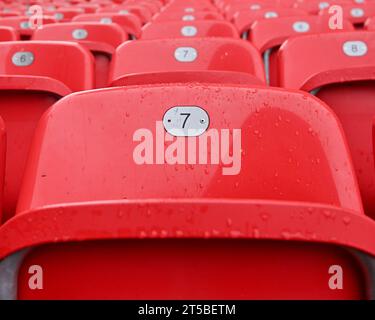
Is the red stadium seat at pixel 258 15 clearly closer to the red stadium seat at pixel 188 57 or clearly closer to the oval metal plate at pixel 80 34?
the oval metal plate at pixel 80 34

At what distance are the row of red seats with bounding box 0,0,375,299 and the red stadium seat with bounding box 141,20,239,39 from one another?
2.73 feet

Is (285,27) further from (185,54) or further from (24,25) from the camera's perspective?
(24,25)

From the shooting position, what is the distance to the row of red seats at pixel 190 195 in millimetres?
335

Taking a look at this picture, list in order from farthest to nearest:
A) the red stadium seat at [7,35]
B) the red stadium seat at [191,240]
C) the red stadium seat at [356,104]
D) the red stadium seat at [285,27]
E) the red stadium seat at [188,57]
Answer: the red stadium seat at [285,27] → the red stadium seat at [7,35] → the red stadium seat at [188,57] → the red stadium seat at [356,104] → the red stadium seat at [191,240]

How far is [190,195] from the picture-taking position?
0.52 m

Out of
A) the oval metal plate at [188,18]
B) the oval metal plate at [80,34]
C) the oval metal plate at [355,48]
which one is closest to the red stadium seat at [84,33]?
the oval metal plate at [80,34]

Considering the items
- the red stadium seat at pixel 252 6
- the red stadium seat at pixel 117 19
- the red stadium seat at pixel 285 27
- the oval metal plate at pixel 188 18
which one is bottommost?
the red stadium seat at pixel 285 27

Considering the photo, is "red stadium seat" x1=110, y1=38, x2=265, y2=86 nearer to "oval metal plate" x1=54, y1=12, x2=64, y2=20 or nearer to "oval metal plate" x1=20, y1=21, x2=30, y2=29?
"oval metal plate" x1=20, y1=21, x2=30, y2=29

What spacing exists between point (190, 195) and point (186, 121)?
0.08m

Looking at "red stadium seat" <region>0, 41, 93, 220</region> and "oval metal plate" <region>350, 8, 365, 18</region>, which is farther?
"oval metal plate" <region>350, 8, 365, 18</region>

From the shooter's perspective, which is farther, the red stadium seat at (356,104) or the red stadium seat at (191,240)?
the red stadium seat at (356,104)

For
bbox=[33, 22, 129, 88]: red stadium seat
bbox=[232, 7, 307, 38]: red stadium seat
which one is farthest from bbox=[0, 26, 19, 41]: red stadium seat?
bbox=[232, 7, 307, 38]: red stadium seat

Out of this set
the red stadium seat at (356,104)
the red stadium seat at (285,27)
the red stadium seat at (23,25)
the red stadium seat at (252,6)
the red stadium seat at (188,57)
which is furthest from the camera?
the red stadium seat at (252,6)

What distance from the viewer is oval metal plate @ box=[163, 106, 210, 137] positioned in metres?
0.53
